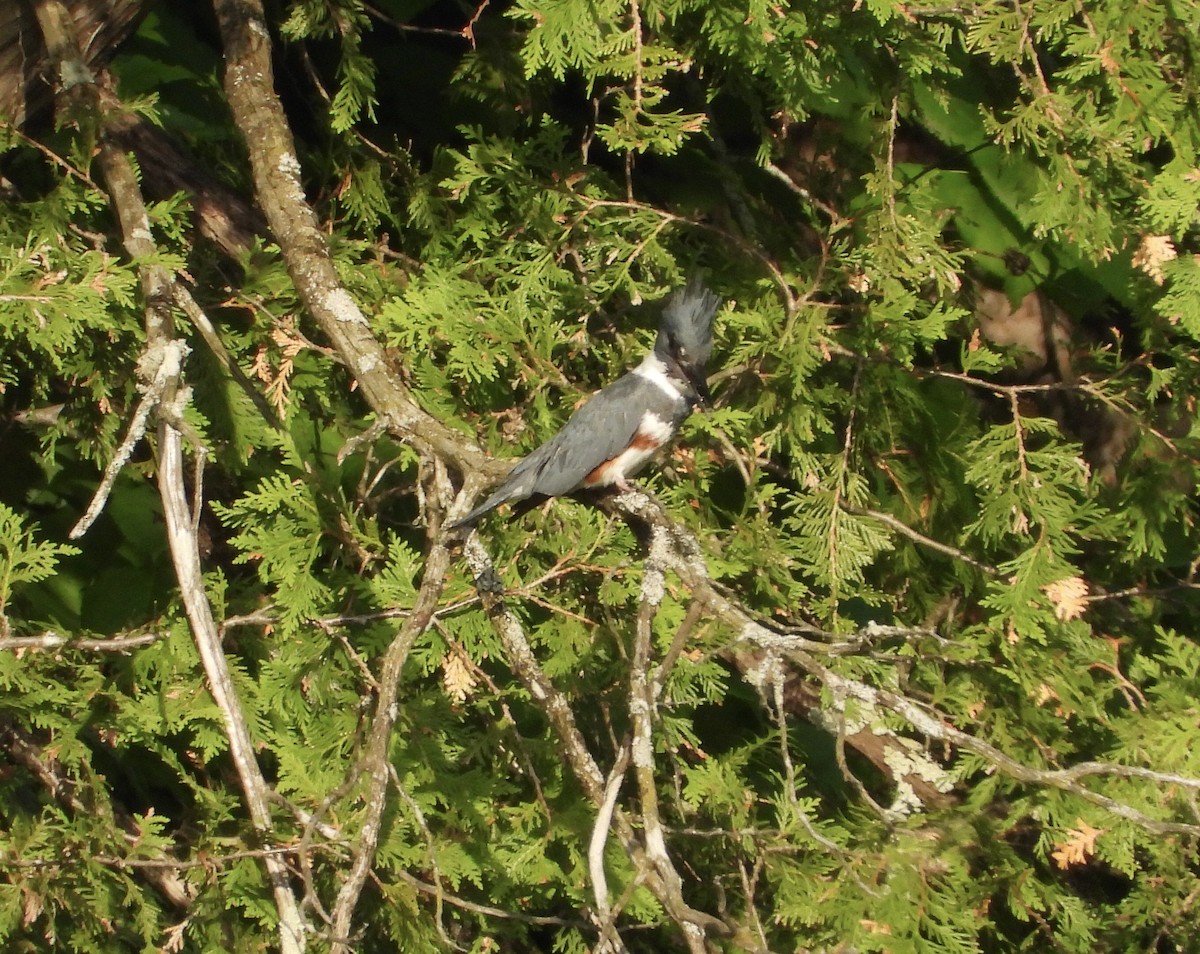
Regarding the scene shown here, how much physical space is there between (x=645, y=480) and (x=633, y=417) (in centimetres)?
37

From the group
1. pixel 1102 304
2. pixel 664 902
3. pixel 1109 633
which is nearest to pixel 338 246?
pixel 664 902

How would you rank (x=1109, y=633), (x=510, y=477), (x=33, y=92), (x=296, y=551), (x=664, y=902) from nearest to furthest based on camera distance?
(x=664, y=902)
(x=510, y=477)
(x=296, y=551)
(x=33, y=92)
(x=1109, y=633)

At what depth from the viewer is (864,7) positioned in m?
2.18

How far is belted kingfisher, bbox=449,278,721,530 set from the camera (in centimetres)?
203

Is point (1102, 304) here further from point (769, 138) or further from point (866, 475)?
point (769, 138)

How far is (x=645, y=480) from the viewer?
100 inches

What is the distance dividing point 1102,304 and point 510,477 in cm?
165

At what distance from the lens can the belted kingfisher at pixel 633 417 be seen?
203 centimetres

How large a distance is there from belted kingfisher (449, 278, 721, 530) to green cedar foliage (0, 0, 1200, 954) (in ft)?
0.27

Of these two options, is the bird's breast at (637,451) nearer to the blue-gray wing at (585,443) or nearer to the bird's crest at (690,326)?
the blue-gray wing at (585,443)

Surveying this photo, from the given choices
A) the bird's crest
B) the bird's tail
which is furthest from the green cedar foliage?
the bird's tail

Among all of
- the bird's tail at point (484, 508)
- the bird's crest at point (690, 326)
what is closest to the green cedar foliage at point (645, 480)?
the bird's crest at point (690, 326)

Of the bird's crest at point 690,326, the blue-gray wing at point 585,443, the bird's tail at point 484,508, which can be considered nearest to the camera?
the bird's tail at point 484,508

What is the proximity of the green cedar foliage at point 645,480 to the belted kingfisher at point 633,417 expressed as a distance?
8 centimetres
